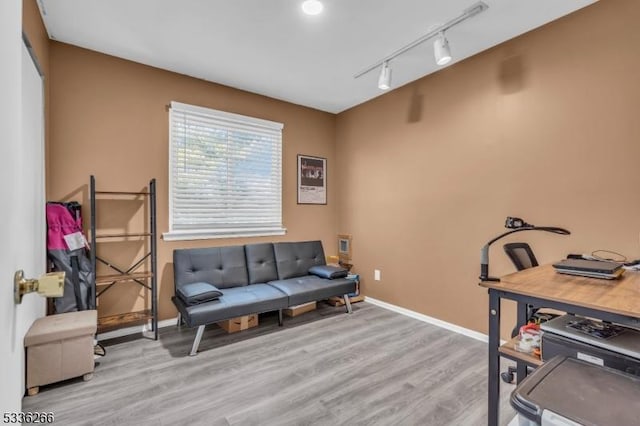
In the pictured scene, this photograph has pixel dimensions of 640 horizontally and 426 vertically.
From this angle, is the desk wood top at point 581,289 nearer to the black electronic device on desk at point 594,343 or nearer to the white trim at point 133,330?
the black electronic device on desk at point 594,343

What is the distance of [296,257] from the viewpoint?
3869 mm

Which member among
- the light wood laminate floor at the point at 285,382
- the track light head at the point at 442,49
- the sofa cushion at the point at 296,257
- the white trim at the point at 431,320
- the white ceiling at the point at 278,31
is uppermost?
the white ceiling at the point at 278,31

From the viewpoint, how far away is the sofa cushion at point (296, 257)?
373 cm

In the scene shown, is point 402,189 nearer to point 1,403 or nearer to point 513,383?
point 513,383

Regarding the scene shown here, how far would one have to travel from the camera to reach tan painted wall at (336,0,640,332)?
85.4 inches

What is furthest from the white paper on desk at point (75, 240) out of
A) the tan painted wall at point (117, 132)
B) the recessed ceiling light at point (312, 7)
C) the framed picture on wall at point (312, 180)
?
the recessed ceiling light at point (312, 7)

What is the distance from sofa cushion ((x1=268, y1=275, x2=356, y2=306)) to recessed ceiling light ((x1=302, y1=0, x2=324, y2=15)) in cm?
247

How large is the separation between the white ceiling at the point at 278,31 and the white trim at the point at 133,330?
2.64m

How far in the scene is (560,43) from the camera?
7.91 feet

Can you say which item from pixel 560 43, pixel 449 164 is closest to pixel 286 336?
pixel 449 164

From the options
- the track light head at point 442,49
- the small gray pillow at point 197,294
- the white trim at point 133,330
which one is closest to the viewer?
the track light head at point 442,49

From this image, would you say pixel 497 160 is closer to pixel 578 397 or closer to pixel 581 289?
pixel 581 289

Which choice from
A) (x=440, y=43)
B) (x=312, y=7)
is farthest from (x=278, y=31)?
(x=440, y=43)

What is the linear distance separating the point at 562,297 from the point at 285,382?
1.78 m
